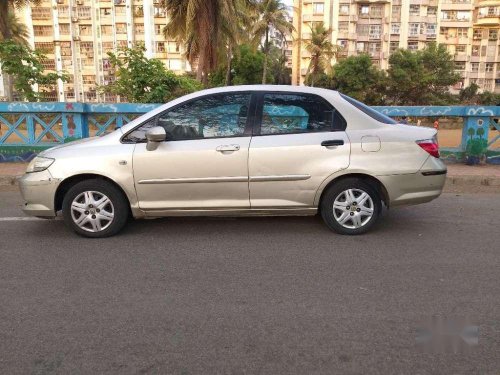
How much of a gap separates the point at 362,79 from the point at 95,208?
37393mm

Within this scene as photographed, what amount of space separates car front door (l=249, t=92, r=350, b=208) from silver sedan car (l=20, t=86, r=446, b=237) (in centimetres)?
1

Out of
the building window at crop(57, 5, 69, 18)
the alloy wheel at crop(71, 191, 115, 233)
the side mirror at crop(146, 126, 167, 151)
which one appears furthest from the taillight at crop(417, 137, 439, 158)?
the building window at crop(57, 5, 69, 18)

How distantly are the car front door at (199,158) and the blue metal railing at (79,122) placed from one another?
4.84 metres

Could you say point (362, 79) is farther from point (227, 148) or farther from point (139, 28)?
point (227, 148)

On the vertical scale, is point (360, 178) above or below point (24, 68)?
below

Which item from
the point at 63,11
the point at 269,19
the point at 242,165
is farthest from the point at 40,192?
the point at 63,11

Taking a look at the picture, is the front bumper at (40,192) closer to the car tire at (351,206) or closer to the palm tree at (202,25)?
the car tire at (351,206)

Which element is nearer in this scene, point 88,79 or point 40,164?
point 40,164

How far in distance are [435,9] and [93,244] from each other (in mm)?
61584

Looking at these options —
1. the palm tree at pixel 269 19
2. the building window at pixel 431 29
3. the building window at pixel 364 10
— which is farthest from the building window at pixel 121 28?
the building window at pixel 431 29

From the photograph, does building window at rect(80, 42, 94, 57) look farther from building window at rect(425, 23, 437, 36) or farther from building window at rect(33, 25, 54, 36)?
building window at rect(425, 23, 437, 36)

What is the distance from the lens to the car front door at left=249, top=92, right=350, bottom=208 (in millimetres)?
4374

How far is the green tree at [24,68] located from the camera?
11367mm

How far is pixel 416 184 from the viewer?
178 inches
